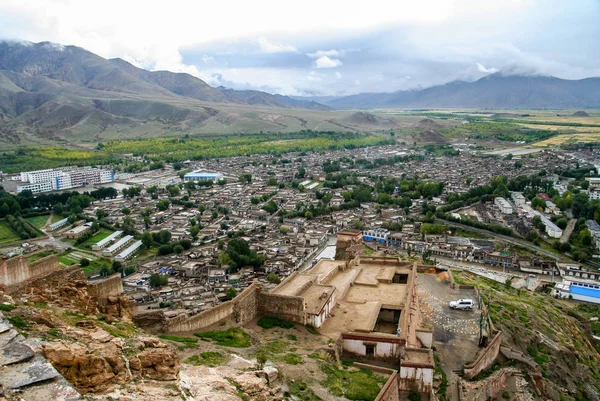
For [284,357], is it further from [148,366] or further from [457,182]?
[457,182]

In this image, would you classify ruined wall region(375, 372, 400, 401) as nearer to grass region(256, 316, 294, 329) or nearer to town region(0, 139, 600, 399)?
town region(0, 139, 600, 399)

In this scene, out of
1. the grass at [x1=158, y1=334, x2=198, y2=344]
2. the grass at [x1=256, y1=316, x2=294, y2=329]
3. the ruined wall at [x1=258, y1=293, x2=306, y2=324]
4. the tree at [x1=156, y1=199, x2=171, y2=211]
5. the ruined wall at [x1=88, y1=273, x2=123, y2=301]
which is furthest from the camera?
the tree at [x1=156, y1=199, x2=171, y2=211]

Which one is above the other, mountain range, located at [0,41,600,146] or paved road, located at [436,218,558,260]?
mountain range, located at [0,41,600,146]

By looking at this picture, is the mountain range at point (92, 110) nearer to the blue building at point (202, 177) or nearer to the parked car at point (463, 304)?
the blue building at point (202, 177)

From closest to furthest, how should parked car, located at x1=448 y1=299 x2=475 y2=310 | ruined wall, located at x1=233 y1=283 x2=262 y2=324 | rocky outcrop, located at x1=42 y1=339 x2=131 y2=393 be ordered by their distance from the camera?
1. rocky outcrop, located at x1=42 y1=339 x2=131 y2=393
2. ruined wall, located at x1=233 y1=283 x2=262 y2=324
3. parked car, located at x1=448 y1=299 x2=475 y2=310

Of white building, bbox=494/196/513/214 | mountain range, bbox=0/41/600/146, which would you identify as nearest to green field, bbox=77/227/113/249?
white building, bbox=494/196/513/214

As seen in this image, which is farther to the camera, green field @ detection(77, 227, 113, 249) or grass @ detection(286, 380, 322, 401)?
green field @ detection(77, 227, 113, 249)

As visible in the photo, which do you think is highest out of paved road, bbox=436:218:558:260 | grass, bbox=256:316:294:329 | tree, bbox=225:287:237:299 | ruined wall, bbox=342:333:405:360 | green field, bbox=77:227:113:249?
grass, bbox=256:316:294:329
